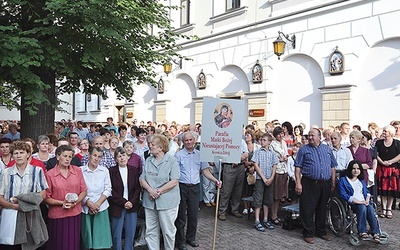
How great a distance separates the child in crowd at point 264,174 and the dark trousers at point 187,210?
1633 mm

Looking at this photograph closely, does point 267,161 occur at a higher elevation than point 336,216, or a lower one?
higher

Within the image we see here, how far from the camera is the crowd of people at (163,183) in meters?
4.94

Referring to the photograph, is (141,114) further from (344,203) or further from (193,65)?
(344,203)

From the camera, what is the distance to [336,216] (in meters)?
7.04

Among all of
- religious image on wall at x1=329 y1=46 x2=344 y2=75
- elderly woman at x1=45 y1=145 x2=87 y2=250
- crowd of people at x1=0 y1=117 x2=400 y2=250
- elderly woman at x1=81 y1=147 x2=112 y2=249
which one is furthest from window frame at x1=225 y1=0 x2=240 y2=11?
elderly woman at x1=45 y1=145 x2=87 y2=250

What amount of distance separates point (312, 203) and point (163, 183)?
2711mm

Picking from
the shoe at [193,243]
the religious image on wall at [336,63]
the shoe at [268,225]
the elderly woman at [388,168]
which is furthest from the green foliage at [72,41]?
the elderly woman at [388,168]

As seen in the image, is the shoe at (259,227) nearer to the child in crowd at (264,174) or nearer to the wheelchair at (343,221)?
the child in crowd at (264,174)

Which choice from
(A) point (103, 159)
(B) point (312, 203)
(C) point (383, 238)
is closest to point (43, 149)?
(A) point (103, 159)

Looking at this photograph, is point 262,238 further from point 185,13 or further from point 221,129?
point 185,13

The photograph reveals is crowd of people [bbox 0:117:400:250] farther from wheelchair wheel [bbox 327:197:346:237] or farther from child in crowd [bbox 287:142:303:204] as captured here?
wheelchair wheel [bbox 327:197:346:237]

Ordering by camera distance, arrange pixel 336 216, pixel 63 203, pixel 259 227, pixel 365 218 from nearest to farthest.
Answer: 1. pixel 63 203
2. pixel 365 218
3. pixel 336 216
4. pixel 259 227

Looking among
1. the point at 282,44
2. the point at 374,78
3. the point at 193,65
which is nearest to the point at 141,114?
the point at 193,65

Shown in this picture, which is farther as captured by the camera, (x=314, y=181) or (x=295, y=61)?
(x=295, y=61)
